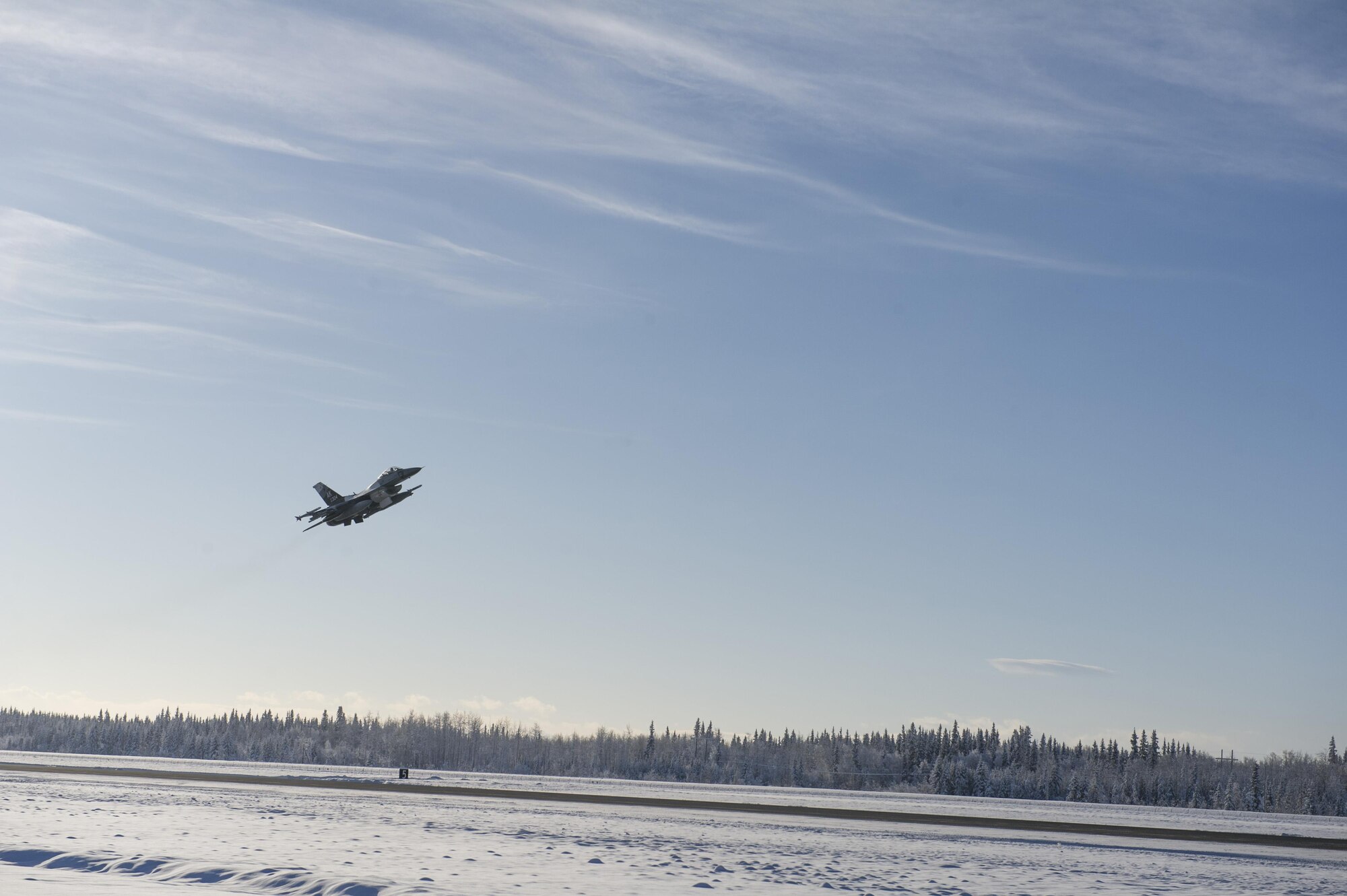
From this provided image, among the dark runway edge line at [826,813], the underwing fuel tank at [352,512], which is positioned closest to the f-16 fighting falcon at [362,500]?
the underwing fuel tank at [352,512]

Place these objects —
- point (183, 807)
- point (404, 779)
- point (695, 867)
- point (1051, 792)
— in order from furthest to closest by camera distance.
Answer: point (1051, 792) → point (404, 779) → point (183, 807) → point (695, 867)

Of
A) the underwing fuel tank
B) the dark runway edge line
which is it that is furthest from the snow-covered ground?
the underwing fuel tank

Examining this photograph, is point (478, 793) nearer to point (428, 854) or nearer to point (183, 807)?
point (183, 807)

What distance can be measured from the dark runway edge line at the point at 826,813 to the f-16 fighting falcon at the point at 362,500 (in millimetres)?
19741

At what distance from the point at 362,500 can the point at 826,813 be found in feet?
108

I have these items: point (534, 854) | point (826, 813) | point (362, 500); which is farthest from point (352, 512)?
point (534, 854)

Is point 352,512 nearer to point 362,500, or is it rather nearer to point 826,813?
point 362,500

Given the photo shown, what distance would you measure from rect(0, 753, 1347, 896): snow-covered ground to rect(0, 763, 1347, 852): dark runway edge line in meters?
4.40

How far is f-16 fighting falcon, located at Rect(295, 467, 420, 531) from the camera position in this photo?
70062 mm

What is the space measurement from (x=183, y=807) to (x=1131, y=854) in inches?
1687

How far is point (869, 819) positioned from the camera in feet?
223

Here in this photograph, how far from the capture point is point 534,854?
4050cm

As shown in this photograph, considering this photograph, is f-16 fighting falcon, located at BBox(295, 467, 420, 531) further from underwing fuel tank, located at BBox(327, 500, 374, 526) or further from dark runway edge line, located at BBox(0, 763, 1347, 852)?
dark runway edge line, located at BBox(0, 763, 1347, 852)

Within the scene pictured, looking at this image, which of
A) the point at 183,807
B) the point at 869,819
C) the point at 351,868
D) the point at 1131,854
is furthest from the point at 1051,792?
the point at 351,868
